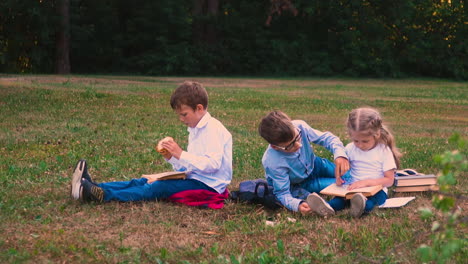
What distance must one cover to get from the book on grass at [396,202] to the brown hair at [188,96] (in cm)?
188

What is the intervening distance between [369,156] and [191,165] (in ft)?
5.43

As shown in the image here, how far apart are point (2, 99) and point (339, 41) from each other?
26450mm

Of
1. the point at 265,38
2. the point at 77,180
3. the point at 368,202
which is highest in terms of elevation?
the point at 265,38

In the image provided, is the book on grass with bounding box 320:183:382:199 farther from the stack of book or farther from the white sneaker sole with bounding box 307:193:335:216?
the stack of book

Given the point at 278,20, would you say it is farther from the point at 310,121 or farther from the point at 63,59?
the point at 310,121

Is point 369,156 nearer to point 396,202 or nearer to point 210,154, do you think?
point 396,202

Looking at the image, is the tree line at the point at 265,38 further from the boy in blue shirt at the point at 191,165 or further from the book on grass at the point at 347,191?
the book on grass at the point at 347,191

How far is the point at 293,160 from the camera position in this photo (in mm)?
5516

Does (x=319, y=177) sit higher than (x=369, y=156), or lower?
lower

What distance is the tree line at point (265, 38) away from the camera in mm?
34688

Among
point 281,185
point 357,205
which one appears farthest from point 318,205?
point 281,185

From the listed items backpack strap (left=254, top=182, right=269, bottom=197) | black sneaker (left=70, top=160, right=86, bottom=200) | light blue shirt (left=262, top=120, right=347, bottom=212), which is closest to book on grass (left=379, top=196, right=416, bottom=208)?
light blue shirt (left=262, top=120, right=347, bottom=212)

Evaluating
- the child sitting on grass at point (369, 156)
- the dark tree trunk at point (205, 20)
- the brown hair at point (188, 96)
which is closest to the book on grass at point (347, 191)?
the child sitting on grass at point (369, 156)

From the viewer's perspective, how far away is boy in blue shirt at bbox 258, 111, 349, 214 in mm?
5133
